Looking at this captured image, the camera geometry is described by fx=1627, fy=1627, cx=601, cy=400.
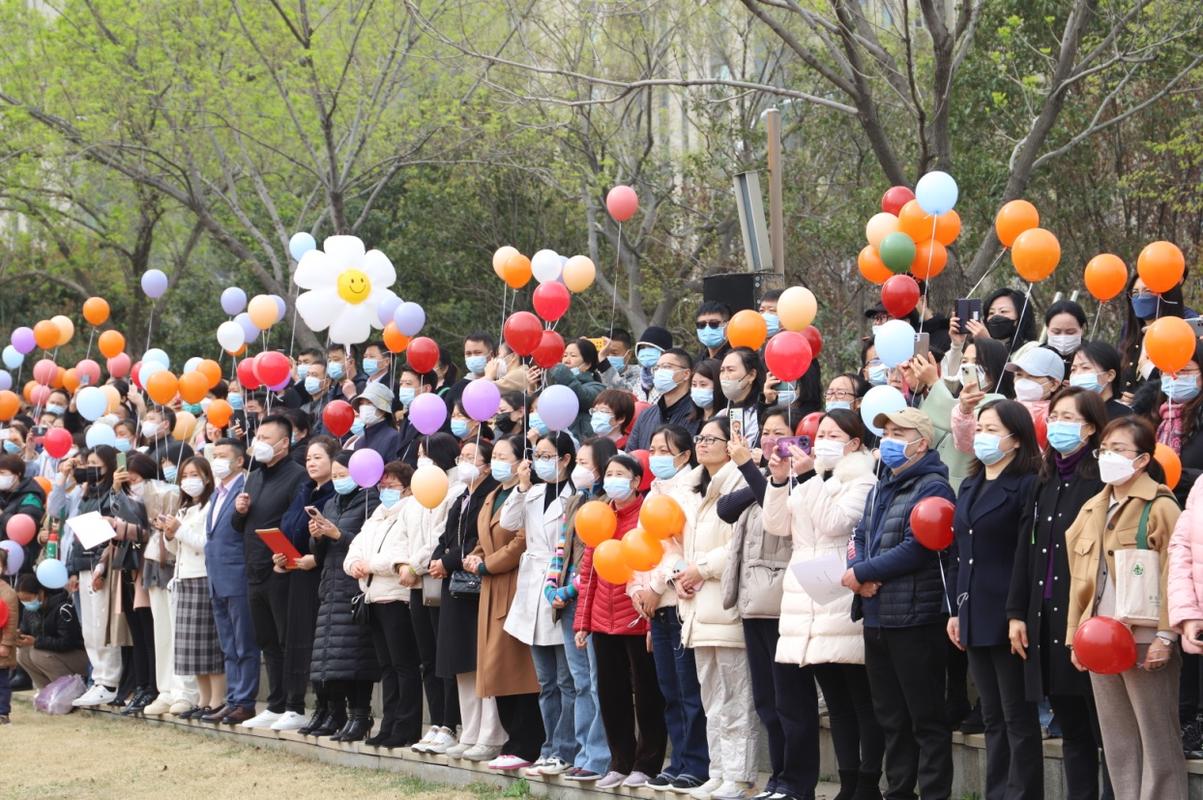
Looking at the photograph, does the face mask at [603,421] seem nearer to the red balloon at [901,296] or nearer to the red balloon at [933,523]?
the red balloon at [901,296]

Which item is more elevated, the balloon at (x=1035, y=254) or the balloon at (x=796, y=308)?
the balloon at (x=1035, y=254)

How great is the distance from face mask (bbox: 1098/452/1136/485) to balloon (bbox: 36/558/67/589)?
975 cm

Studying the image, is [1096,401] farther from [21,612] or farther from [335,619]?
[21,612]

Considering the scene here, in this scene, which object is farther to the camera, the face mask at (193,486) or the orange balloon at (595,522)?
the face mask at (193,486)

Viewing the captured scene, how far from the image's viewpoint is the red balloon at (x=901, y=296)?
30.1 feet

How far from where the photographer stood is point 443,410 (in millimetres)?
10938

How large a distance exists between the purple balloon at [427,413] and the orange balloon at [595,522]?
2244 mm

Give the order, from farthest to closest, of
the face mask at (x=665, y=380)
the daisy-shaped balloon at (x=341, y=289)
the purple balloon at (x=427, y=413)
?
1. the daisy-shaped balloon at (x=341, y=289)
2. the purple balloon at (x=427, y=413)
3. the face mask at (x=665, y=380)

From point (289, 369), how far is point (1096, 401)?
8.22m

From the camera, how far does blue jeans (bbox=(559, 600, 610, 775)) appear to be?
364 inches

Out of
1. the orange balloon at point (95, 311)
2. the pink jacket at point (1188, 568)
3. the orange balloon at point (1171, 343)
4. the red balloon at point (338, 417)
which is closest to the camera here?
the pink jacket at point (1188, 568)

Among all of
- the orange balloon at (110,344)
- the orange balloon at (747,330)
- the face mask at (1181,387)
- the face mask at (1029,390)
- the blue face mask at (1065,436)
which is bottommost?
the blue face mask at (1065,436)

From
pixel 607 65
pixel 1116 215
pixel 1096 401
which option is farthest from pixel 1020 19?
pixel 1096 401

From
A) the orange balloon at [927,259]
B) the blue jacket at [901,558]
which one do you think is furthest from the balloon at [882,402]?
the orange balloon at [927,259]
